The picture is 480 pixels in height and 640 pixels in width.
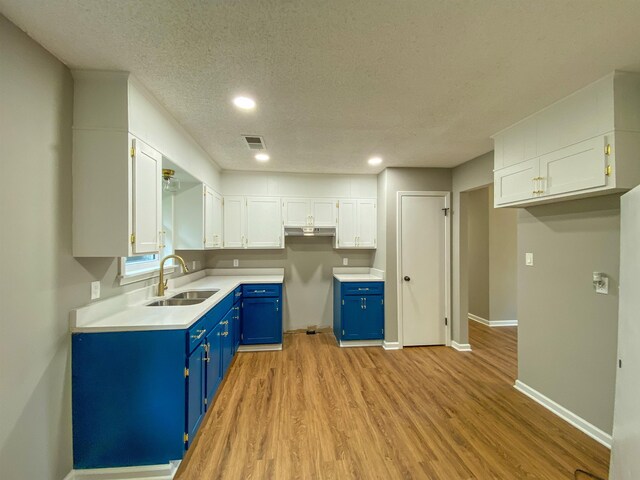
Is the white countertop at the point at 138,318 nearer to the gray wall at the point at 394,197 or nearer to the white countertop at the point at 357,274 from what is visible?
the white countertop at the point at 357,274

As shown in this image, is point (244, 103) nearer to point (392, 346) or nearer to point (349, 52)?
point (349, 52)

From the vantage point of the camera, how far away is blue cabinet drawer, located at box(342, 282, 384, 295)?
3.65 m

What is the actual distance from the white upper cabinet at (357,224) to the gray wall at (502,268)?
2.29 m

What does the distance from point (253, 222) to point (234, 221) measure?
0.28 meters

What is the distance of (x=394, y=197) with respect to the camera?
368 cm

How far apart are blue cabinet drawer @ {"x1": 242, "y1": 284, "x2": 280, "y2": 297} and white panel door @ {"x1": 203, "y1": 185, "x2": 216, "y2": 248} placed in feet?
2.41

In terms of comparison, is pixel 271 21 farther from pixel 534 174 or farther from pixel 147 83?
pixel 534 174

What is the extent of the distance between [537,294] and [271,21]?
2997mm

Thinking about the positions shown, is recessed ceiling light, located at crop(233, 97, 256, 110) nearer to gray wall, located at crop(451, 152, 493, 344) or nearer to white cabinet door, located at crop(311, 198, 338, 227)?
white cabinet door, located at crop(311, 198, 338, 227)

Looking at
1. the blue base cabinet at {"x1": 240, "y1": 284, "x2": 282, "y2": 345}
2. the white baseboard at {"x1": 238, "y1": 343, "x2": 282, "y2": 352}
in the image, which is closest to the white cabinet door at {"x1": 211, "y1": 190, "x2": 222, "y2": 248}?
the blue base cabinet at {"x1": 240, "y1": 284, "x2": 282, "y2": 345}

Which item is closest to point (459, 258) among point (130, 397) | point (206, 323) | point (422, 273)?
point (422, 273)

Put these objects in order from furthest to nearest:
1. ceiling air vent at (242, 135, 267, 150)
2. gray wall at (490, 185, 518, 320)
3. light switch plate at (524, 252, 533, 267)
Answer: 1. gray wall at (490, 185, 518, 320)
2. ceiling air vent at (242, 135, 267, 150)
3. light switch plate at (524, 252, 533, 267)

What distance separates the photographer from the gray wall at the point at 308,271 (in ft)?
13.8

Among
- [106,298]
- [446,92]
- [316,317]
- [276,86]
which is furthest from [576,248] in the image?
[106,298]
